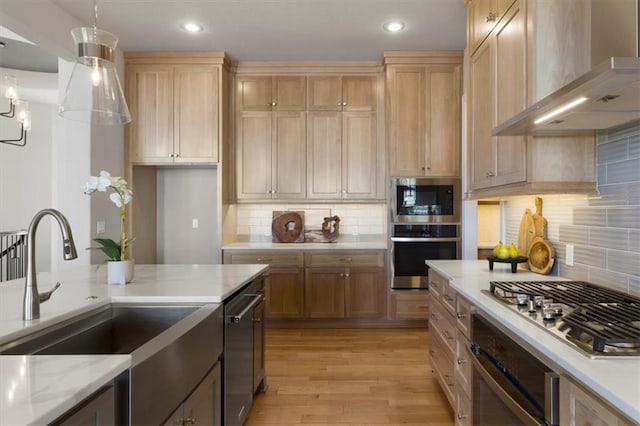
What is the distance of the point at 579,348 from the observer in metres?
1.03

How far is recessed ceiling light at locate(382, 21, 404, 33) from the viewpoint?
3.39 meters

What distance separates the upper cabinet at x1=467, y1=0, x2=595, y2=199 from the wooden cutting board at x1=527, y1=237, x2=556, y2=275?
0.41m

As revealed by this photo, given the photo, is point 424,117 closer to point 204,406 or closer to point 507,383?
point 507,383

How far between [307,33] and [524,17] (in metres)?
2.13

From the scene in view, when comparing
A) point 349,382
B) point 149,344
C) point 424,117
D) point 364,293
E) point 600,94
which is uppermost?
point 424,117

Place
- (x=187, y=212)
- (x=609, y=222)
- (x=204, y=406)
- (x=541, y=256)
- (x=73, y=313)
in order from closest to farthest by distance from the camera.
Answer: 1. (x=73, y=313)
2. (x=204, y=406)
3. (x=609, y=222)
4. (x=541, y=256)
5. (x=187, y=212)

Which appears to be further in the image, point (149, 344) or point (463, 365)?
point (463, 365)

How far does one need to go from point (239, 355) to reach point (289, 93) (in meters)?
3.08

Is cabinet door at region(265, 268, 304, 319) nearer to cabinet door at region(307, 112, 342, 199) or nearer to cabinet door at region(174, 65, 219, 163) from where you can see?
cabinet door at region(307, 112, 342, 199)

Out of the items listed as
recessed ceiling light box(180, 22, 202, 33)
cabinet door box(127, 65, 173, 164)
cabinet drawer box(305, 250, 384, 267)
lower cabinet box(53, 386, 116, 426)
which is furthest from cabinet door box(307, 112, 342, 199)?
lower cabinet box(53, 386, 116, 426)

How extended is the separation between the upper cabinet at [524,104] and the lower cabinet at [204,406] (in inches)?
68.6

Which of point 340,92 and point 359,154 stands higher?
point 340,92

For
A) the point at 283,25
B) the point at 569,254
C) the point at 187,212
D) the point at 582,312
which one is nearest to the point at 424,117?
the point at 283,25

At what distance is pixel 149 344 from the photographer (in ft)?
3.88
